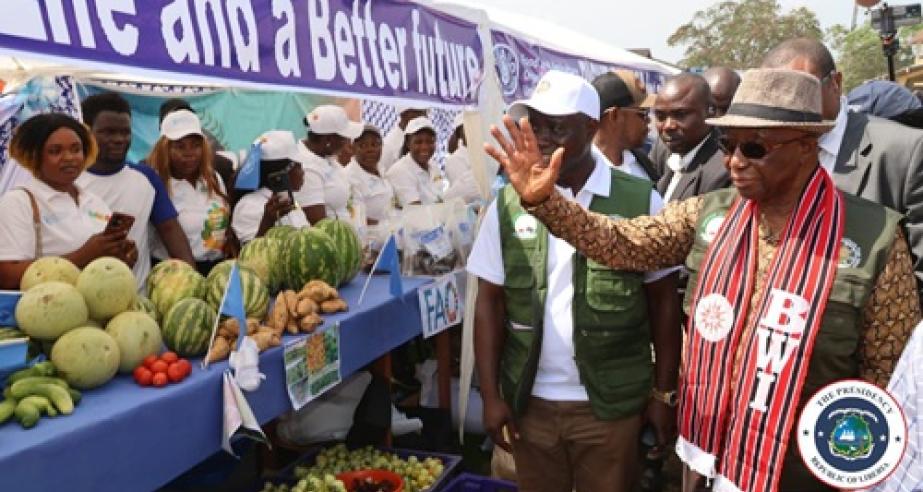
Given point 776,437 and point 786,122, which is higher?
point 786,122

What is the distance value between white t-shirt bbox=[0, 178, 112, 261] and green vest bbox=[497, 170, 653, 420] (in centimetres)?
186

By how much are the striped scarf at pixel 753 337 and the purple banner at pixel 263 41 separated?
2000mm

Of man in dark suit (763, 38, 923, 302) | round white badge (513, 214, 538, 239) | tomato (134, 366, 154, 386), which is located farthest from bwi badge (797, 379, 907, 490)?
tomato (134, 366, 154, 386)

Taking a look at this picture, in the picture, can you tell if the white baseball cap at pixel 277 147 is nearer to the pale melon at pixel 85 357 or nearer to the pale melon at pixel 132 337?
the pale melon at pixel 132 337

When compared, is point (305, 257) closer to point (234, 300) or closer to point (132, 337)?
point (234, 300)

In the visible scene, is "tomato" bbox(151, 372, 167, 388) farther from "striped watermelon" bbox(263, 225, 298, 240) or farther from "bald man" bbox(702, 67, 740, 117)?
"bald man" bbox(702, 67, 740, 117)

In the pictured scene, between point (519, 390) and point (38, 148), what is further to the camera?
point (38, 148)

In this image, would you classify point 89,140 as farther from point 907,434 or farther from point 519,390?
point 907,434

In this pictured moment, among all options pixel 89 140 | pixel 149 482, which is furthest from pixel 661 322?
pixel 89 140

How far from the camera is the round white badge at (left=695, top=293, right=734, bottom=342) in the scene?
6.79 ft

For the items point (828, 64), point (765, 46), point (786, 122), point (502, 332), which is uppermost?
point (765, 46)

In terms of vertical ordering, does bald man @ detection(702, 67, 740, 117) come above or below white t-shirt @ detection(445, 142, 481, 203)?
above

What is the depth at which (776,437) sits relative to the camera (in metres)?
1.95

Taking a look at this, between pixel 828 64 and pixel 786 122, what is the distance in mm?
937
